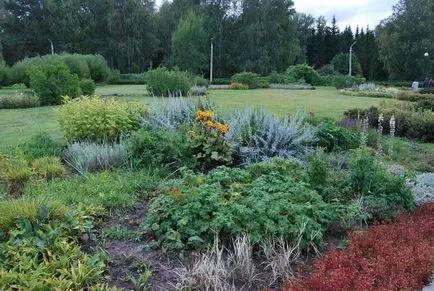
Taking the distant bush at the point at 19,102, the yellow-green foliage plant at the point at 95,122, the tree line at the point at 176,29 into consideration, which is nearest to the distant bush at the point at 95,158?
the yellow-green foliage plant at the point at 95,122

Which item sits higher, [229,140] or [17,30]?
[17,30]

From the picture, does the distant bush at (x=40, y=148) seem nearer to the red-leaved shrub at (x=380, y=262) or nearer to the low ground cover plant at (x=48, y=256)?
the low ground cover plant at (x=48, y=256)

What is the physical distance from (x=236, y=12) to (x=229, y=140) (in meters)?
46.6

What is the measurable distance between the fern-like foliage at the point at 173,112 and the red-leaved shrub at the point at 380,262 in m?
4.03

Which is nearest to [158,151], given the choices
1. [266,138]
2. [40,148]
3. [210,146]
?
[210,146]

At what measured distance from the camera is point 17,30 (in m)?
49.9

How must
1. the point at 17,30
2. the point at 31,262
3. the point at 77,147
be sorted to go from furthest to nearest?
the point at 17,30 < the point at 77,147 < the point at 31,262

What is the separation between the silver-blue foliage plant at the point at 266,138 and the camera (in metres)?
6.22

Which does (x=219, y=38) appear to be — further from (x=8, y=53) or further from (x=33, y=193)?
(x=33, y=193)

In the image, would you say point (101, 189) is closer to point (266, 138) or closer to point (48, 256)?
point (48, 256)

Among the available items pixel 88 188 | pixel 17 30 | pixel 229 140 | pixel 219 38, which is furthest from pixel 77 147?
pixel 17 30

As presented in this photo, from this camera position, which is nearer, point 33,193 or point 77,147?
point 33,193

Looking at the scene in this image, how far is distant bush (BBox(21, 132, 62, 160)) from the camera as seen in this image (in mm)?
6272

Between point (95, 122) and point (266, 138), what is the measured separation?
284cm
